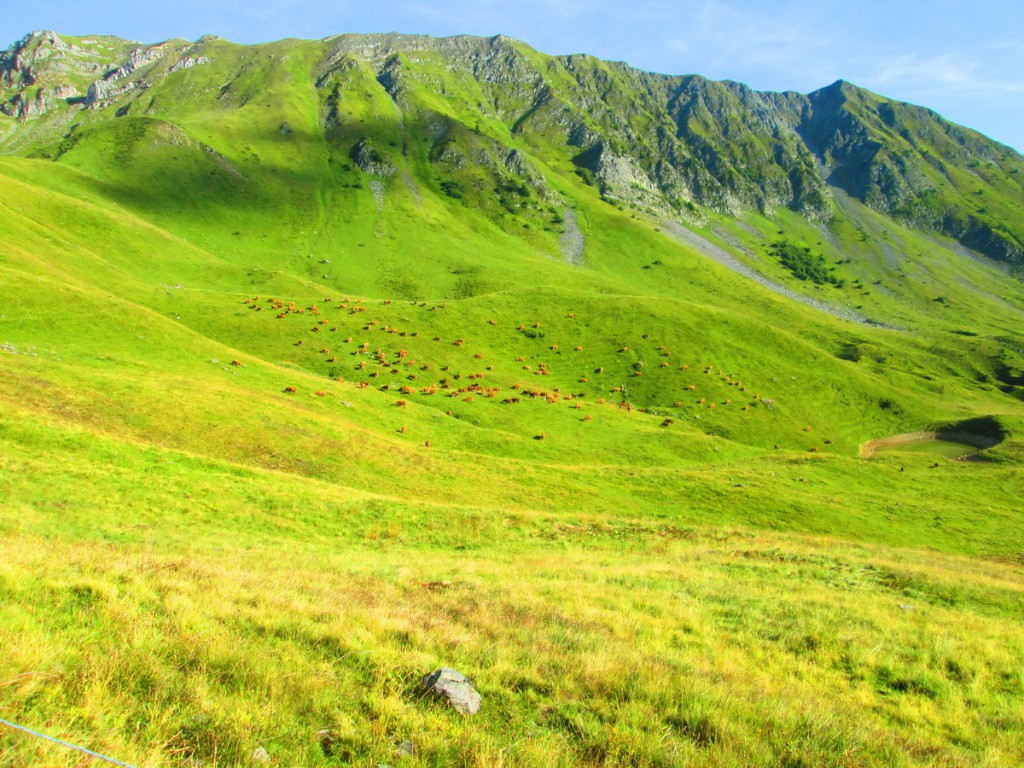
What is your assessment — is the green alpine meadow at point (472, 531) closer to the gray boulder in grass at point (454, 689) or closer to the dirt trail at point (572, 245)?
the gray boulder in grass at point (454, 689)

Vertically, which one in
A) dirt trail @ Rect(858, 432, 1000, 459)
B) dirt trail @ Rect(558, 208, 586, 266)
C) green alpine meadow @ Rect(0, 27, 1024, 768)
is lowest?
dirt trail @ Rect(858, 432, 1000, 459)

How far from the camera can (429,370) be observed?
64938mm

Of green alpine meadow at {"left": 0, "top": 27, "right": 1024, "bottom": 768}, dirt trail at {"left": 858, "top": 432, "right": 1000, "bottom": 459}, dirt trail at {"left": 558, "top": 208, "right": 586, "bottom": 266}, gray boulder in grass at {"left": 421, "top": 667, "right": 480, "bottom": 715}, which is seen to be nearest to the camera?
green alpine meadow at {"left": 0, "top": 27, "right": 1024, "bottom": 768}

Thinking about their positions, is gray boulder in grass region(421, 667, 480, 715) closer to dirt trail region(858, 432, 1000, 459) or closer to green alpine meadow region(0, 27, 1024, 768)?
green alpine meadow region(0, 27, 1024, 768)

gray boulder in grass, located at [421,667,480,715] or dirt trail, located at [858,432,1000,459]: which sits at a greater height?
gray boulder in grass, located at [421,667,480,715]

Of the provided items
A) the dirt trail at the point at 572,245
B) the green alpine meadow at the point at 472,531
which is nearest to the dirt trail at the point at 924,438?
the green alpine meadow at the point at 472,531

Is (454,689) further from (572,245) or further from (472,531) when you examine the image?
(572,245)

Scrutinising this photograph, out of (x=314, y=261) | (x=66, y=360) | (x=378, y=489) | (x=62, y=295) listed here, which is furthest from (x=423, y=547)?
(x=314, y=261)

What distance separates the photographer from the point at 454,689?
8.35 meters

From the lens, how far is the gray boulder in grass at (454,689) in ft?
26.7

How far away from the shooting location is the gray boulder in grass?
812 cm

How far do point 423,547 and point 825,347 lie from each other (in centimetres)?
12212

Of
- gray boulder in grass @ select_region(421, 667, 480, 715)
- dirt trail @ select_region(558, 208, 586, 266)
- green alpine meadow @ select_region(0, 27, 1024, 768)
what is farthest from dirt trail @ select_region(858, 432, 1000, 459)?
dirt trail @ select_region(558, 208, 586, 266)

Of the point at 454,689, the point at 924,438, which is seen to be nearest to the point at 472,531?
the point at 454,689
